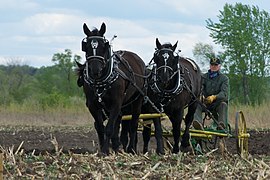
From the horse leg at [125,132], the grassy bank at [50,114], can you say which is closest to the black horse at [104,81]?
the horse leg at [125,132]

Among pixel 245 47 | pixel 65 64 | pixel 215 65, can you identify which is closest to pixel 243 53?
pixel 245 47

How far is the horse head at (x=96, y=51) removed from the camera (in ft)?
36.3

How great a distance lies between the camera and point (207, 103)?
48.5ft

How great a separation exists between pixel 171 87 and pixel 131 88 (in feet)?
3.72

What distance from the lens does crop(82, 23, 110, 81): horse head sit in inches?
436

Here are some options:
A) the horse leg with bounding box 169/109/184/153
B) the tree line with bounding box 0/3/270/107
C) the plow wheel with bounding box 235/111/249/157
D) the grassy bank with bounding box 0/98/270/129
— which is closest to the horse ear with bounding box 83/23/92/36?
the horse leg with bounding box 169/109/184/153

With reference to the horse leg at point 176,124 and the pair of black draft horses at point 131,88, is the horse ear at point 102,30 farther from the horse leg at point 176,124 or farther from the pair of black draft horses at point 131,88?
the horse leg at point 176,124

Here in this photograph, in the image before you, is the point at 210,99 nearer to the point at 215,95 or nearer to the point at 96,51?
the point at 215,95

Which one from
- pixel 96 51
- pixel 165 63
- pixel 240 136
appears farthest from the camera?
pixel 240 136

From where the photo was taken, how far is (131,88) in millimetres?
12352

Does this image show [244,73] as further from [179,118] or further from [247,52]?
[179,118]

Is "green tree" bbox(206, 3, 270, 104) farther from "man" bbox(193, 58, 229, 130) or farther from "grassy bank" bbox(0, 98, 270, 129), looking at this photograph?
"man" bbox(193, 58, 229, 130)

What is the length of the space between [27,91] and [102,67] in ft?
153

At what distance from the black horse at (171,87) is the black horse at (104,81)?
67 cm
